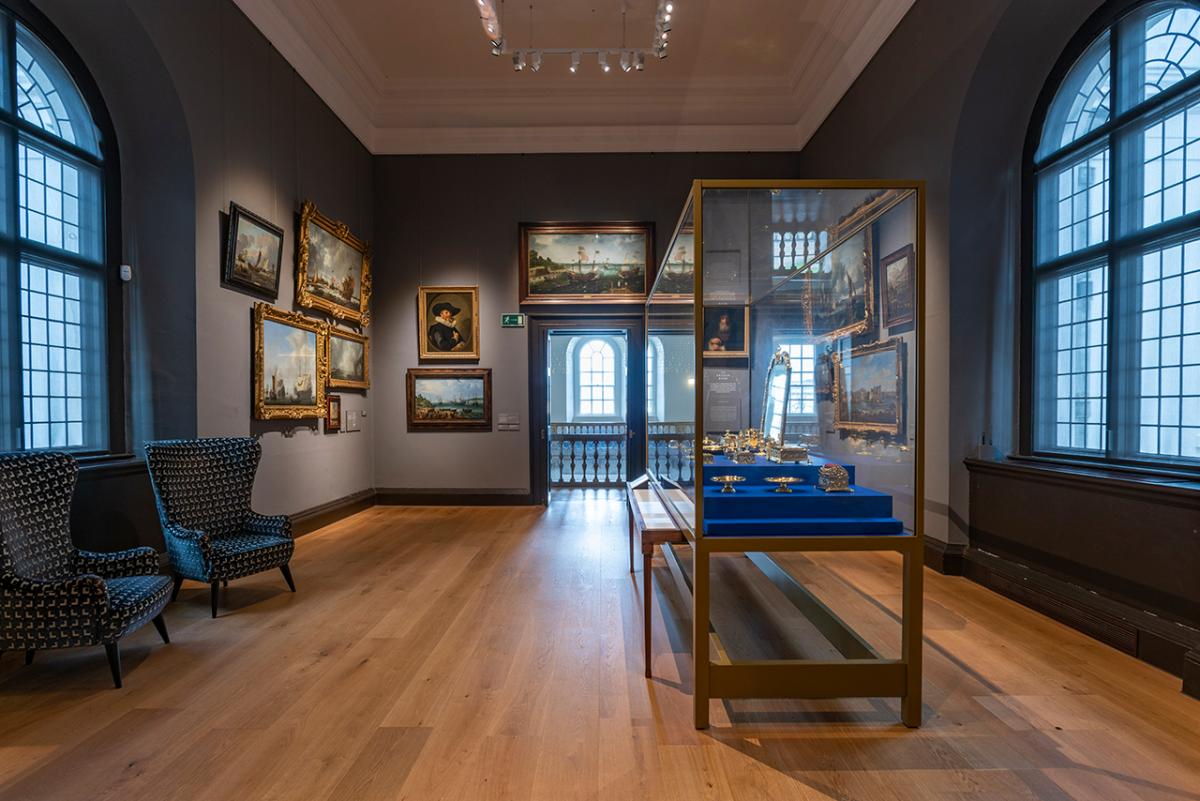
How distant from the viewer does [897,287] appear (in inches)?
124

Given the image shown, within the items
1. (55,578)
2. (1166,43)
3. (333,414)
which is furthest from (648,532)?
(333,414)

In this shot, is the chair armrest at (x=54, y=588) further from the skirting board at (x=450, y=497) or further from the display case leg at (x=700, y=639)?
the skirting board at (x=450, y=497)

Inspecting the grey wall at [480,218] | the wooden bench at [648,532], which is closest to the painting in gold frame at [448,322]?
the grey wall at [480,218]

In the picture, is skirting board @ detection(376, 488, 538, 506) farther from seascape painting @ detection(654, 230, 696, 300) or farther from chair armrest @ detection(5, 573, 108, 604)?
chair armrest @ detection(5, 573, 108, 604)

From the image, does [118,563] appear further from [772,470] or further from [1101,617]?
[1101,617]

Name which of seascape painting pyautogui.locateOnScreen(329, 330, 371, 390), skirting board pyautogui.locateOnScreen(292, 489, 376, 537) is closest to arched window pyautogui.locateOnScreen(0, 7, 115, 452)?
skirting board pyautogui.locateOnScreen(292, 489, 376, 537)

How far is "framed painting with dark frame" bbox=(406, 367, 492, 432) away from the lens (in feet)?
31.1

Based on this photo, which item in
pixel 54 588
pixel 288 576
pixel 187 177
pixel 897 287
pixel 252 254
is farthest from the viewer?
pixel 252 254

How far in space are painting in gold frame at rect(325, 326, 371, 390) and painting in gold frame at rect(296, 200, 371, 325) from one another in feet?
0.95

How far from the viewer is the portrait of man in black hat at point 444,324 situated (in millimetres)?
9445

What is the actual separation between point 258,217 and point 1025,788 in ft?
25.7

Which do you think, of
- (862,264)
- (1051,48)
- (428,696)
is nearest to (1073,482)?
(862,264)

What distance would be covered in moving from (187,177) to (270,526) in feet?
11.4

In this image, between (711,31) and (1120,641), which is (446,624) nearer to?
(1120,641)
